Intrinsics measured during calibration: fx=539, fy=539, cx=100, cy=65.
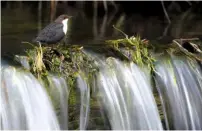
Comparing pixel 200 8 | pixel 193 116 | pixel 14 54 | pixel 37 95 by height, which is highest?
pixel 200 8

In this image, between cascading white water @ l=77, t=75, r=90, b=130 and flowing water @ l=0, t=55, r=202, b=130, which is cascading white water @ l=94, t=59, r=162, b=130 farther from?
cascading white water @ l=77, t=75, r=90, b=130

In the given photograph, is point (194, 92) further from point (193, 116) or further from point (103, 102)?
point (103, 102)

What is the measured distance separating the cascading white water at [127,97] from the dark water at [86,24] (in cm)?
122

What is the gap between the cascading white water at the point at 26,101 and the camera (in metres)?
4.61

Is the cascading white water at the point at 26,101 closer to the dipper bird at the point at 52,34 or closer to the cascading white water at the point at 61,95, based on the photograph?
the cascading white water at the point at 61,95

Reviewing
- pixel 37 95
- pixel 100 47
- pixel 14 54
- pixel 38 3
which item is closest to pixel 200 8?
pixel 38 3

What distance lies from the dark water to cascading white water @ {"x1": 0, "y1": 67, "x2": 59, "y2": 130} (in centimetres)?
95

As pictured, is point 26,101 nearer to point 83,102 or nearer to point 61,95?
point 61,95

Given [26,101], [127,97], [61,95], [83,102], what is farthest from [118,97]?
[26,101]

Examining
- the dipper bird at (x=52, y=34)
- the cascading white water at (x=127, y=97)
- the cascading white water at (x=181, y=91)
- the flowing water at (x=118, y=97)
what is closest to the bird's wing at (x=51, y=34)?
the dipper bird at (x=52, y=34)

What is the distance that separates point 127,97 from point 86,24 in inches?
135

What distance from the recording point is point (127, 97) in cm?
502

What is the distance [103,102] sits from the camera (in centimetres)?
487

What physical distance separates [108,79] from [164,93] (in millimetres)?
579
